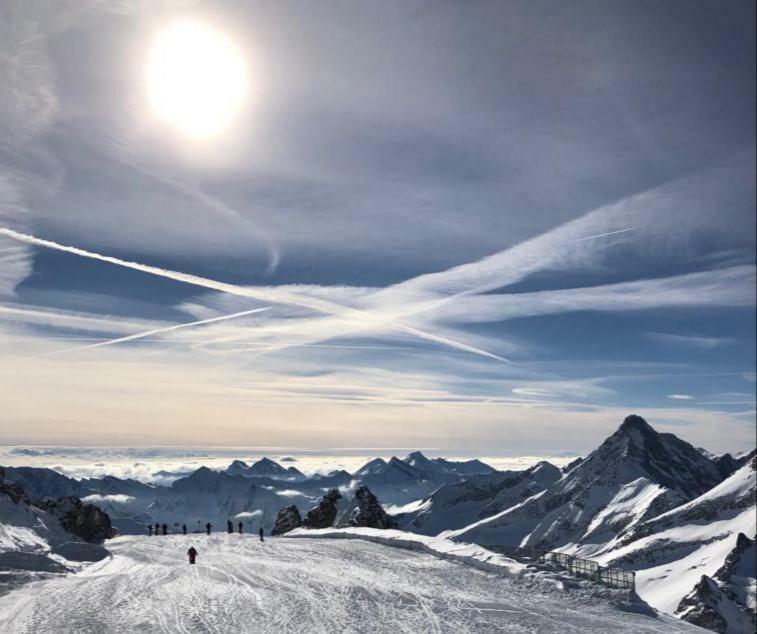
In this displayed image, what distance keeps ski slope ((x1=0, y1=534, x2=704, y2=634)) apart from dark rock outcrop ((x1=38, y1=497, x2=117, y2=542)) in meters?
31.3

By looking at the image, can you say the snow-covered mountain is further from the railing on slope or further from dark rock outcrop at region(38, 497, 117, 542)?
the railing on slope

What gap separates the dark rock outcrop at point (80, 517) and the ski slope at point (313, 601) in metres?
31.3

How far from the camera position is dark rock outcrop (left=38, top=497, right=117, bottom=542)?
67750mm

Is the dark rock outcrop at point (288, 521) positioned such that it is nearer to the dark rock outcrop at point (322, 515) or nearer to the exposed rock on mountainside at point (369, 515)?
the dark rock outcrop at point (322, 515)

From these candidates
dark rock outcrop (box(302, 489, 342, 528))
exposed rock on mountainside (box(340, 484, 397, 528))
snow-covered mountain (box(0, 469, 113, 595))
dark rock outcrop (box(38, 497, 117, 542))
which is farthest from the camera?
dark rock outcrop (box(302, 489, 342, 528))

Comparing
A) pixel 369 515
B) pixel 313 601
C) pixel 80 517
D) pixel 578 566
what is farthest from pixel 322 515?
pixel 313 601

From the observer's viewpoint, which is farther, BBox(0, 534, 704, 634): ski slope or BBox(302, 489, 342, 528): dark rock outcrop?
BBox(302, 489, 342, 528): dark rock outcrop

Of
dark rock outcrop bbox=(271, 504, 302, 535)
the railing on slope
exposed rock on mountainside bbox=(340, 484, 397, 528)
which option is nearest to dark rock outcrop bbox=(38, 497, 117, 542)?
dark rock outcrop bbox=(271, 504, 302, 535)

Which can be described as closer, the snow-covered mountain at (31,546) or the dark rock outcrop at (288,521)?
the snow-covered mountain at (31,546)

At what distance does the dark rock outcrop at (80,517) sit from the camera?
2667 inches

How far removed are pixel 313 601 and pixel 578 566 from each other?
14270 mm

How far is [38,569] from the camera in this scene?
36.8 m

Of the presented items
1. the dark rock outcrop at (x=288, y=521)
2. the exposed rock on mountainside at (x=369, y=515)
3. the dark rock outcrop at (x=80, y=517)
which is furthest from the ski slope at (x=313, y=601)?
the dark rock outcrop at (x=288, y=521)

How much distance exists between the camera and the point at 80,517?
69062 mm
